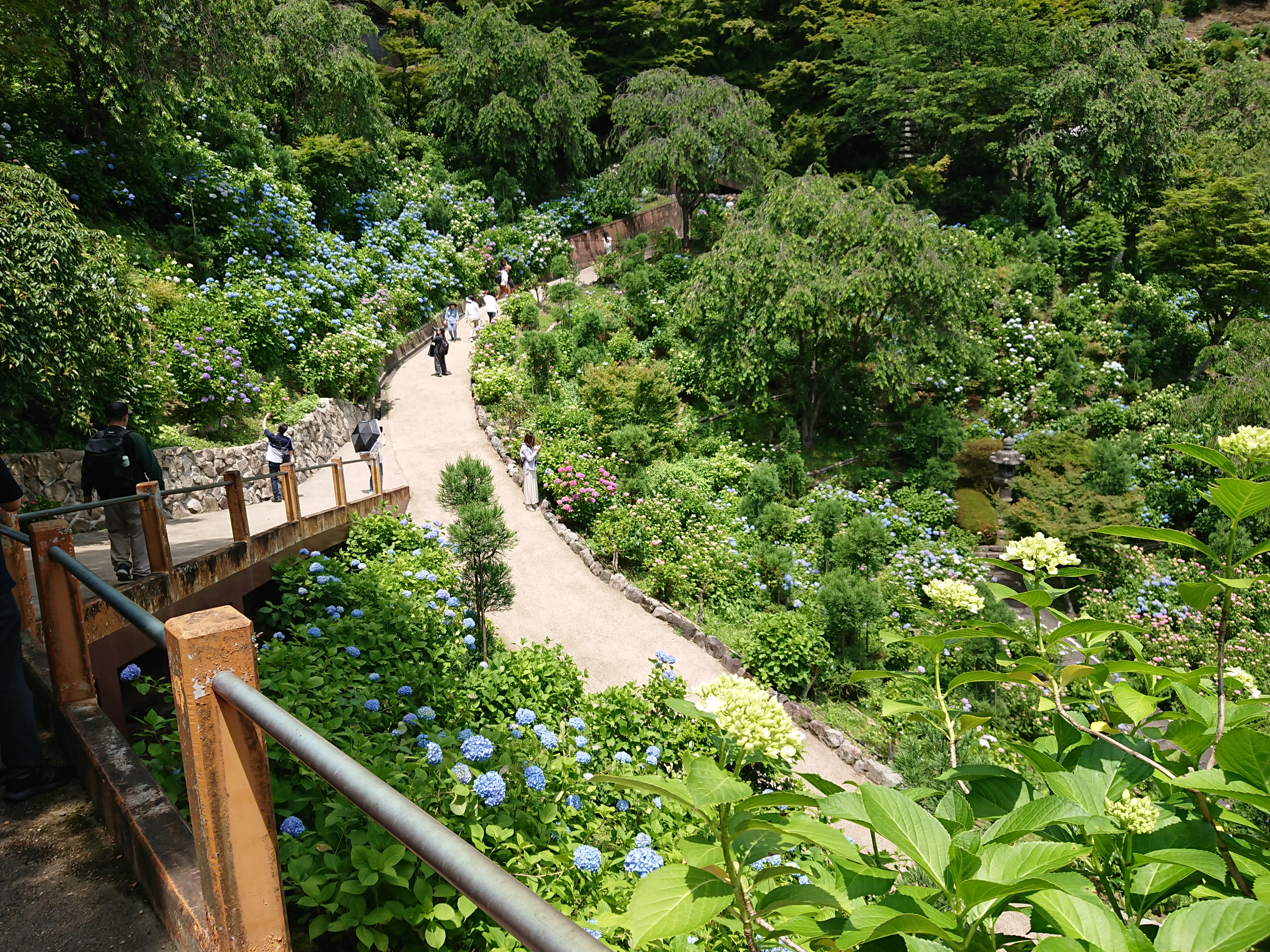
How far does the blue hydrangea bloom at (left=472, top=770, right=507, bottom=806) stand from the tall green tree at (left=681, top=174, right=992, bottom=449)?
11966 mm

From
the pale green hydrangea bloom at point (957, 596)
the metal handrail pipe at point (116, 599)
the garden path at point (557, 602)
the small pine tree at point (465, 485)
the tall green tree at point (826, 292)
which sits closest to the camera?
the metal handrail pipe at point (116, 599)

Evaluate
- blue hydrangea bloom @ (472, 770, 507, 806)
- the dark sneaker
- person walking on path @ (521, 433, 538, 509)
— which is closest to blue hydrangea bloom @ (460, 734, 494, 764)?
blue hydrangea bloom @ (472, 770, 507, 806)

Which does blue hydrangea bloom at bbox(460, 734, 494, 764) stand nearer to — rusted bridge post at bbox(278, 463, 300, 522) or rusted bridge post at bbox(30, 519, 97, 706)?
rusted bridge post at bbox(30, 519, 97, 706)

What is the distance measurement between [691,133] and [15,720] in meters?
22.7

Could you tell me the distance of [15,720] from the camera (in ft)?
8.79

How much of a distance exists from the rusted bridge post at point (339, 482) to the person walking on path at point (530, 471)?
3.18m

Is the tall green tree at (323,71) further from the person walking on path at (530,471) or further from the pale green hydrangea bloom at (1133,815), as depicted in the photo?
the pale green hydrangea bloom at (1133,815)

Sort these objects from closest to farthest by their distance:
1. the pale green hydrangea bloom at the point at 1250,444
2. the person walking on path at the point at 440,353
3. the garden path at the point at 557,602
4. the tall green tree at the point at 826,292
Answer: the pale green hydrangea bloom at the point at 1250,444 < the garden path at the point at 557,602 < the tall green tree at the point at 826,292 < the person walking on path at the point at 440,353

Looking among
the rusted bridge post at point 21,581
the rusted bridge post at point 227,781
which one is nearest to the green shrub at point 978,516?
the rusted bridge post at point 21,581

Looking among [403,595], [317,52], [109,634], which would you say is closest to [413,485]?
[403,595]

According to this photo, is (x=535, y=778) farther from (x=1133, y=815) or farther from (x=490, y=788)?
(x=1133, y=815)

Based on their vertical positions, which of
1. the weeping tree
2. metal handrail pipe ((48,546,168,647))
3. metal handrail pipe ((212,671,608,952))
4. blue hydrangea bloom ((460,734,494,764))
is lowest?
the weeping tree

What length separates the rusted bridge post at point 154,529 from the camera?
5.72m

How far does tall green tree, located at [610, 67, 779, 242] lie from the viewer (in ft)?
73.2
